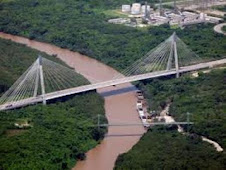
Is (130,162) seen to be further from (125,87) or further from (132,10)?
(132,10)

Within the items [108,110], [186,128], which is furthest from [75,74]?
[186,128]

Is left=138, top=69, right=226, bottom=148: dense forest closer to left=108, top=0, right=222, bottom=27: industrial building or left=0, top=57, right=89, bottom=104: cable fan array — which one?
left=0, top=57, right=89, bottom=104: cable fan array

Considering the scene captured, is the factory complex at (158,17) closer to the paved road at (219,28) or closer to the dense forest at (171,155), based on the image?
the paved road at (219,28)

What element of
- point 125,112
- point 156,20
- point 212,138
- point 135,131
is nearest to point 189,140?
point 212,138

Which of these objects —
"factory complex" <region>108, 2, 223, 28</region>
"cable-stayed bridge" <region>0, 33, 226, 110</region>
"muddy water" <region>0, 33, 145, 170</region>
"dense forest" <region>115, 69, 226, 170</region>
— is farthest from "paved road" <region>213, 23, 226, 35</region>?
"muddy water" <region>0, 33, 145, 170</region>

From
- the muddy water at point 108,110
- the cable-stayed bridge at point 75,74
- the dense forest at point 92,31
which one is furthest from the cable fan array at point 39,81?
the dense forest at point 92,31

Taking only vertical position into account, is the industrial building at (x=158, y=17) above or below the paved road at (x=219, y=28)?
above

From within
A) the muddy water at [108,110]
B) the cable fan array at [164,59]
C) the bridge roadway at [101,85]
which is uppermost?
the cable fan array at [164,59]
